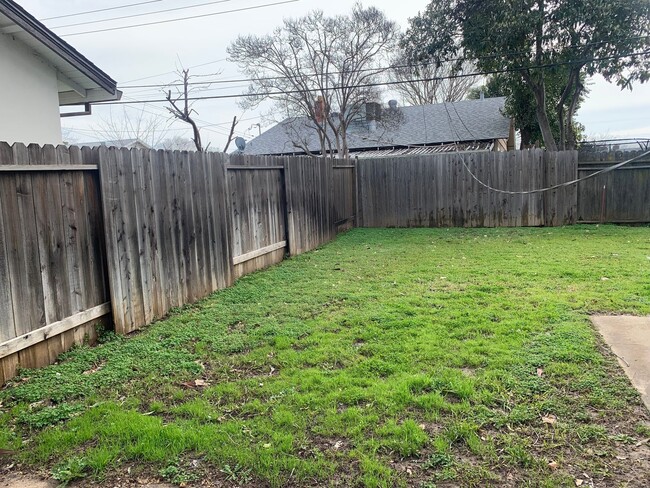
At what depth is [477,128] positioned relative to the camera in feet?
66.3

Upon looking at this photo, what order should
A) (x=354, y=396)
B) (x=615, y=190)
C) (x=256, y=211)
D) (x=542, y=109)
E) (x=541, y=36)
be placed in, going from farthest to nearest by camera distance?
1. (x=542, y=109)
2. (x=541, y=36)
3. (x=615, y=190)
4. (x=256, y=211)
5. (x=354, y=396)

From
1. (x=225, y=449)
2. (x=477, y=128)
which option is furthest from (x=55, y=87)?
(x=477, y=128)

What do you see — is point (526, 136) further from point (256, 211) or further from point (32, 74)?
point (32, 74)

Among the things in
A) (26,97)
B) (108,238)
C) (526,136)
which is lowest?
(108,238)

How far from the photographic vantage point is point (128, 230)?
15.5ft

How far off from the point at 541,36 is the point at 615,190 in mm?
4903

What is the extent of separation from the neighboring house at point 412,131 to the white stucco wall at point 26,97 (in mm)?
15172

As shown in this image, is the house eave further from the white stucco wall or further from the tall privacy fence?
the tall privacy fence

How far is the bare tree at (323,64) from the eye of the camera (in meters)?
21.3

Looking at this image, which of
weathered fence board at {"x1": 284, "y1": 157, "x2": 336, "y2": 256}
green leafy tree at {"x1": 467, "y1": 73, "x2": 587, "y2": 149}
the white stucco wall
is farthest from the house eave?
Result: green leafy tree at {"x1": 467, "y1": 73, "x2": 587, "y2": 149}

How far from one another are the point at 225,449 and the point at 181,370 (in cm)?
124

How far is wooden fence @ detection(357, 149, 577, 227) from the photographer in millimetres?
11516

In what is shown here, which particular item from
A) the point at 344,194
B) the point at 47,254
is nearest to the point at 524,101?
the point at 344,194

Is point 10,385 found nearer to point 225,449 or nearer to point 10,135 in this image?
point 225,449
